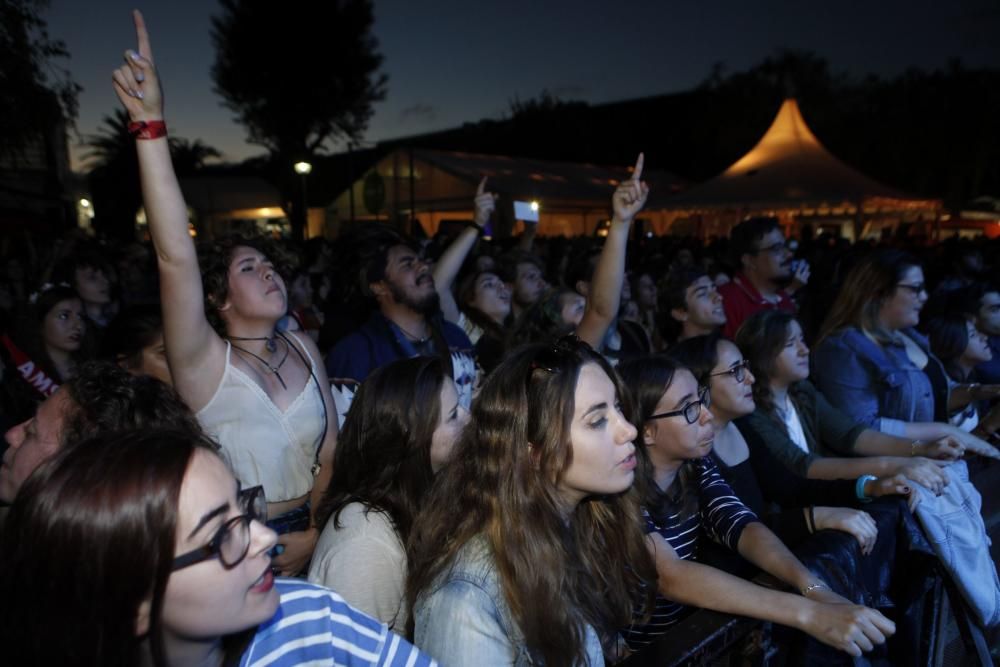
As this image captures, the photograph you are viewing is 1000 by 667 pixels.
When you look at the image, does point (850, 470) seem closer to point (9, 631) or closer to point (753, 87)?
point (9, 631)

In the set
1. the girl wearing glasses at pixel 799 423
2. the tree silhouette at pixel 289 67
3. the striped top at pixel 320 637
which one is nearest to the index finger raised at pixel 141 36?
the striped top at pixel 320 637

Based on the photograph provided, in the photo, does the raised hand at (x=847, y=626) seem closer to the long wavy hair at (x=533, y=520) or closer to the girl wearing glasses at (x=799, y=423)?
the long wavy hair at (x=533, y=520)

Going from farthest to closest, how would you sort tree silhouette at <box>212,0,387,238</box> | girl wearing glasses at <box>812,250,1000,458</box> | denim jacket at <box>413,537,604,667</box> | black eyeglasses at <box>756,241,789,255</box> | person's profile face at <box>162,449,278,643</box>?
tree silhouette at <box>212,0,387,238</box> → black eyeglasses at <box>756,241,789,255</box> → girl wearing glasses at <box>812,250,1000,458</box> → denim jacket at <box>413,537,604,667</box> → person's profile face at <box>162,449,278,643</box>

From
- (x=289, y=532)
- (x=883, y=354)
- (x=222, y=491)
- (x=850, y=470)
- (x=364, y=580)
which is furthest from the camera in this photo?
(x=883, y=354)

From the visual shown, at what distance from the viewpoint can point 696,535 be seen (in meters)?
2.57

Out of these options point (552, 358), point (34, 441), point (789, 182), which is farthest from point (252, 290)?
point (789, 182)

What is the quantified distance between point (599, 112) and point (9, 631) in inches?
1990

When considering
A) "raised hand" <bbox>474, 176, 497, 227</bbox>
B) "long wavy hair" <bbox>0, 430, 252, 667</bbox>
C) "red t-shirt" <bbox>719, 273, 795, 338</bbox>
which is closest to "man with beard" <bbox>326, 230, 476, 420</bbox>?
"raised hand" <bbox>474, 176, 497, 227</bbox>

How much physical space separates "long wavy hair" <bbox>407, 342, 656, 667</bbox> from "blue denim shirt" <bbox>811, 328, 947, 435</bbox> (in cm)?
237

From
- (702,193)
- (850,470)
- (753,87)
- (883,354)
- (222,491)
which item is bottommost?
(850,470)

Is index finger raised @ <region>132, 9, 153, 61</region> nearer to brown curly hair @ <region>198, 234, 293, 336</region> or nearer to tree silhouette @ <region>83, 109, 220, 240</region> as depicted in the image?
brown curly hair @ <region>198, 234, 293, 336</region>

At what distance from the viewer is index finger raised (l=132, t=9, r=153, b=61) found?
2.00 meters

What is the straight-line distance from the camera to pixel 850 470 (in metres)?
3.02

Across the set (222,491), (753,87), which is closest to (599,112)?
(753,87)
